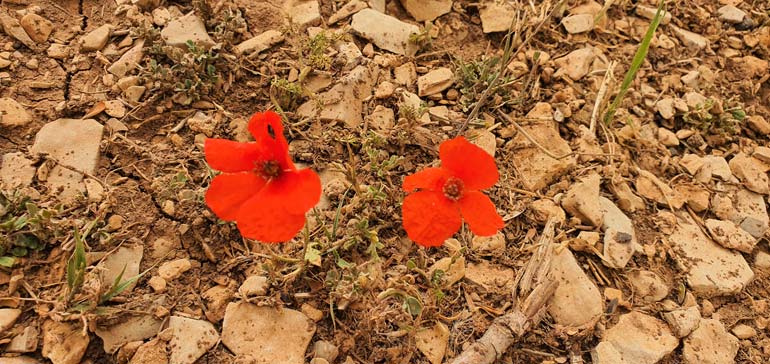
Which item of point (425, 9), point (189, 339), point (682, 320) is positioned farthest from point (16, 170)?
point (682, 320)

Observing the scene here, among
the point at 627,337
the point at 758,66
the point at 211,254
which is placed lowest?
the point at 627,337

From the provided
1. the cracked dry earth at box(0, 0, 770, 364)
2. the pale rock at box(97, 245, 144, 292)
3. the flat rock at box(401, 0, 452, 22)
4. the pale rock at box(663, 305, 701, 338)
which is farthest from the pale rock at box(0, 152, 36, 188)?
the pale rock at box(663, 305, 701, 338)

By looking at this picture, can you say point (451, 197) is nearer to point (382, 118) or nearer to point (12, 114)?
point (382, 118)

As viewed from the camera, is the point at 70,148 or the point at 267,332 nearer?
the point at 267,332

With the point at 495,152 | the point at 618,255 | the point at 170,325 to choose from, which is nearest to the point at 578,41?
the point at 495,152

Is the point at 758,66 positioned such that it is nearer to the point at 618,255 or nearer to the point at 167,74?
the point at 618,255

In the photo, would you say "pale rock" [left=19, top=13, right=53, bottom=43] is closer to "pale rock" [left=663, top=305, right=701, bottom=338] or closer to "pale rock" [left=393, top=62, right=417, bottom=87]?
"pale rock" [left=393, top=62, right=417, bottom=87]

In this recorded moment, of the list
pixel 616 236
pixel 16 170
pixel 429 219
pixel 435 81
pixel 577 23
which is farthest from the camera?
pixel 577 23
